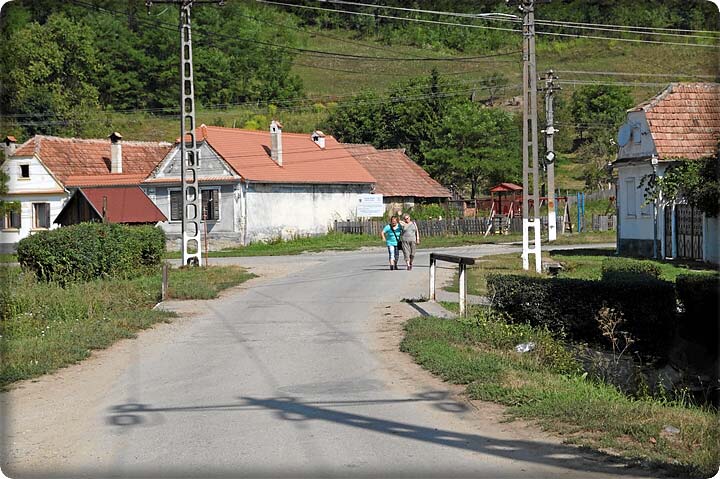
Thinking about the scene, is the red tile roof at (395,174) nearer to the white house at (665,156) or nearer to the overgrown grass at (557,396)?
the white house at (665,156)

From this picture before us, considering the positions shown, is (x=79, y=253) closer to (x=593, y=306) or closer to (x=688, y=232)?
(x=593, y=306)

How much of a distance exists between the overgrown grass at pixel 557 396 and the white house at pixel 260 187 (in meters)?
32.6

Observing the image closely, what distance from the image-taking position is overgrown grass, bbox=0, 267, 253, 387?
Result: 1310cm

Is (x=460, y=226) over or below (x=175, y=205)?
below

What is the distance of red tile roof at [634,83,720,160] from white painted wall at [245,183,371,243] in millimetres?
21002

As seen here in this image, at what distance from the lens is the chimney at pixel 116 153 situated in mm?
55469

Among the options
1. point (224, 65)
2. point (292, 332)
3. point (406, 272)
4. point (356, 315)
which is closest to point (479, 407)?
point (292, 332)

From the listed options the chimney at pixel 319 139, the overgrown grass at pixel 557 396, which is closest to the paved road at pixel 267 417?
the overgrown grass at pixel 557 396

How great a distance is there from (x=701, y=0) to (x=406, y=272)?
19668 mm

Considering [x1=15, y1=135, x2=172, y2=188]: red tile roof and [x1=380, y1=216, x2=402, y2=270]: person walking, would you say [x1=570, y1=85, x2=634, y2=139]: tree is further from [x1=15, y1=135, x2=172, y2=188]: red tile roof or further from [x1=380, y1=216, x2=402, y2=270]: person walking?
[x1=380, y1=216, x2=402, y2=270]: person walking

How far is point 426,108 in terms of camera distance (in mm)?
77500

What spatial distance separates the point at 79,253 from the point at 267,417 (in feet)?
49.3

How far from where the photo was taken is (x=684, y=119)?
3309 centimetres

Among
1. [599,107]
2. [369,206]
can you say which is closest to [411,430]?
[369,206]
